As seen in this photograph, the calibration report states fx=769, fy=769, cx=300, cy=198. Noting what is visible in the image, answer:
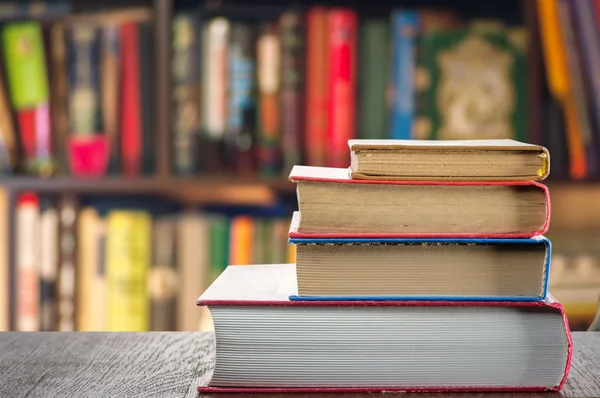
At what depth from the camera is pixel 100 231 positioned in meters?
1.58

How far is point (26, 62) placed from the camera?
1589 millimetres

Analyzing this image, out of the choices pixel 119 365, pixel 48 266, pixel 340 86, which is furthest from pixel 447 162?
pixel 48 266

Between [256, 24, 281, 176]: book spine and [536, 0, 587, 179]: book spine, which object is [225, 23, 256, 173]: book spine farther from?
[536, 0, 587, 179]: book spine

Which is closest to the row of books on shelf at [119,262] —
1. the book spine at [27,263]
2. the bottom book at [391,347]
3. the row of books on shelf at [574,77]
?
the book spine at [27,263]

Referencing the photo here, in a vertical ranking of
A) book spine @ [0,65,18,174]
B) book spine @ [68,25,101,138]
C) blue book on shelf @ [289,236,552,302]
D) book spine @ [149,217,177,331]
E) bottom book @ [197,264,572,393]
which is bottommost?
book spine @ [149,217,177,331]

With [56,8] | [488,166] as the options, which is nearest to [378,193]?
[488,166]

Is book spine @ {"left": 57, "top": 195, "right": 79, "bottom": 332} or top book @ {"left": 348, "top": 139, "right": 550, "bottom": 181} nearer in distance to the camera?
top book @ {"left": 348, "top": 139, "right": 550, "bottom": 181}

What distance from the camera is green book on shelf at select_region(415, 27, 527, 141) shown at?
5.10ft

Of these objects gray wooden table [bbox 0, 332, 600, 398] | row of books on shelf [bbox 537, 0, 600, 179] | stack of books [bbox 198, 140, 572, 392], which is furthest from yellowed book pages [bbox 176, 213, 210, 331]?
stack of books [bbox 198, 140, 572, 392]

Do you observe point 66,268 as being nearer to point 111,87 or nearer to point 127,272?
point 127,272

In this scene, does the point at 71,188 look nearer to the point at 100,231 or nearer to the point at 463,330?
the point at 100,231

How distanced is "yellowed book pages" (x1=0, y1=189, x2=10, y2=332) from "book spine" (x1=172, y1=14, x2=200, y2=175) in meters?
0.37

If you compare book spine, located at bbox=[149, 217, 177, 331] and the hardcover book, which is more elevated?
the hardcover book

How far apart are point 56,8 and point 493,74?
0.96 meters
